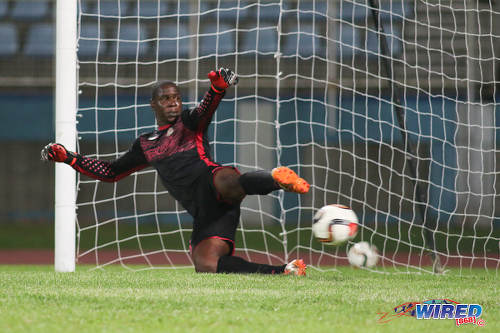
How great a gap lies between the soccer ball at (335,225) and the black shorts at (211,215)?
3.26 feet

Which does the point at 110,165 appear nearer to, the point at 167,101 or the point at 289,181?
the point at 167,101

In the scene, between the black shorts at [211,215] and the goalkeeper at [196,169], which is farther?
the black shorts at [211,215]

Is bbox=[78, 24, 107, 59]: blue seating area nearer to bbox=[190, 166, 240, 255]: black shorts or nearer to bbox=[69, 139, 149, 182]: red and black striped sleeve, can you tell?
bbox=[69, 139, 149, 182]: red and black striped sleeve

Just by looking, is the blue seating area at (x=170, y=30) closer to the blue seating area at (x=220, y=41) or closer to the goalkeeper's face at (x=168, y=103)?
the blue seating area at (x=220, y=41)

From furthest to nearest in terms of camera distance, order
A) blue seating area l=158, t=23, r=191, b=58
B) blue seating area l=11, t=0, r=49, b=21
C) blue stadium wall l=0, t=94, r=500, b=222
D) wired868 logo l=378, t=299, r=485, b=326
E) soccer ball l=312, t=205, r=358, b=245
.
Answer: blue seating area l=11, t=0, r=49, b=21 < blue seating area l=158, t=23, r=191, b=58 < blue stadium wall l=0, t=94, r=500, b=222 < soccer ball l=312, t=205, r=358, b=245 < wired868 logo l=378, t=299, r=485, b=326

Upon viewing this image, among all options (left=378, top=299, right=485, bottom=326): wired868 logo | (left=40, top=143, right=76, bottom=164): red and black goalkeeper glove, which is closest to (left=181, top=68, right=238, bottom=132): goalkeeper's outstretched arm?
(left=40, top=143, right=76, bottom=164): red and black goalkeeper glove

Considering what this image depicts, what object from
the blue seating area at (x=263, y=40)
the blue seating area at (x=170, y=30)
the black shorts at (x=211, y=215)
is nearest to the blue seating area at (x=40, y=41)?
the blue seating area at (x=170, y=30)

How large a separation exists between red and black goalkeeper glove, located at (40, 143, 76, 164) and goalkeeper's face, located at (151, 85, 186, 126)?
73 centimetres

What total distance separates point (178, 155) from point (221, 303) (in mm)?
1953

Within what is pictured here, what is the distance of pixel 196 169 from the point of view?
4773mm

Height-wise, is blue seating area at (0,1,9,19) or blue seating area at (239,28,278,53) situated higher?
blue seating area at (0,1,9,19)

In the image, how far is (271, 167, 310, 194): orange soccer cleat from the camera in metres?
3.63

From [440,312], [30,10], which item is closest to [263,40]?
[30,10]

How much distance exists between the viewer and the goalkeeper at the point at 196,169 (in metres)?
4.52
